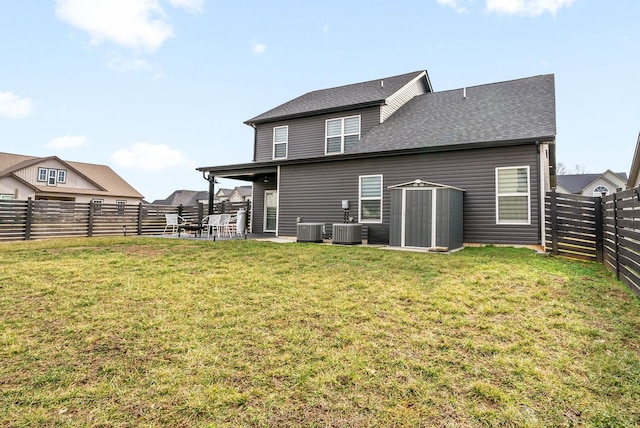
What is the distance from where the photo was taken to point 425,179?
1028 centimetres

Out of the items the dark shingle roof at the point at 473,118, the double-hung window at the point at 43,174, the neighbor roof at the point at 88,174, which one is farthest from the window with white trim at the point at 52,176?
the dark shingle roof at the point at 473,118

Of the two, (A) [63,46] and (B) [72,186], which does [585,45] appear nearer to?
(A) [63,46]

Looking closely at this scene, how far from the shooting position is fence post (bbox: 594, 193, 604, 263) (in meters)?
6.38

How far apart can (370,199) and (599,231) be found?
613 cm

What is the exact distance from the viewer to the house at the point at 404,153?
29.9 ft

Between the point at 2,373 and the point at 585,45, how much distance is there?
18.5m

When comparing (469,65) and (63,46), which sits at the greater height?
(469,65)

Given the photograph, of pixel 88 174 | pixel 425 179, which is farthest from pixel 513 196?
pixel 88 174

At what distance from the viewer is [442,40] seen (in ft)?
45.5

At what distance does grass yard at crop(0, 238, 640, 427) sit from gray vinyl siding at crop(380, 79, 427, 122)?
9.88 m

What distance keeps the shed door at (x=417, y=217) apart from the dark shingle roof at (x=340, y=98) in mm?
5673

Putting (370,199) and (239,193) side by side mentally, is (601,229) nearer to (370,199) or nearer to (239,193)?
(370,199)

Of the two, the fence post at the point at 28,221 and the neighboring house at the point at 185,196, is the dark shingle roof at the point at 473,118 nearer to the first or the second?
the fence post at the point at 28,221

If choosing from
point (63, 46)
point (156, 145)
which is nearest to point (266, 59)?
point (63, 46)
